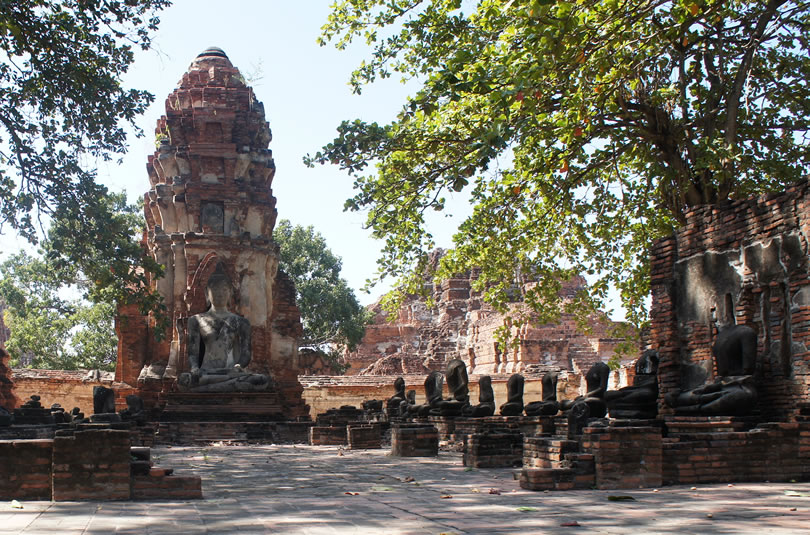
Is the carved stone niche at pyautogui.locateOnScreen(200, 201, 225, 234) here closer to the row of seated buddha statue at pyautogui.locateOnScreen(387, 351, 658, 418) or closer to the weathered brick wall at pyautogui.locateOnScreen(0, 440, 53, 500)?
the row of seated buddha statue at pyautogui.locateOnScreen(387, 351, 658, 418)

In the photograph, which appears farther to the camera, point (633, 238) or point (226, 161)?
point (226, 161)

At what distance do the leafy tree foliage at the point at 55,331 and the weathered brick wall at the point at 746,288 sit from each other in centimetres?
2308

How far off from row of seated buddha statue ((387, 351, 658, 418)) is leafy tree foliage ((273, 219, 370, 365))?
48.9 feet

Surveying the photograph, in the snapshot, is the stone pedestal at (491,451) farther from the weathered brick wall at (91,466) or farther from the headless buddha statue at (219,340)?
the headless buddha statue at (219,340)

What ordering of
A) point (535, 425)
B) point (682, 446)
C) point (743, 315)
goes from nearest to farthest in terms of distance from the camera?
point (682, 446) → point (743, 315) → point (535, 425)

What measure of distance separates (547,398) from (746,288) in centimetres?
457

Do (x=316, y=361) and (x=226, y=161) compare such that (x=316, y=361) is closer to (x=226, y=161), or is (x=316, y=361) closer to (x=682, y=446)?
(x=226, y=161)

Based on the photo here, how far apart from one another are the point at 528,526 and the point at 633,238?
37.5 feet

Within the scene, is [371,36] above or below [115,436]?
above

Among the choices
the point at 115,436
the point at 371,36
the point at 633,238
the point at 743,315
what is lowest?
the point at 115,436

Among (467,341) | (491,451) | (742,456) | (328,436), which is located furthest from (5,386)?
(467,341)

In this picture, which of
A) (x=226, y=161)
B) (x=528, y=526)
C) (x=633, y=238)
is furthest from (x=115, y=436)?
(x=226, y=161)

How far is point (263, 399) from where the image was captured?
62.6 feet

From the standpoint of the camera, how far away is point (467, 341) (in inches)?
1512
